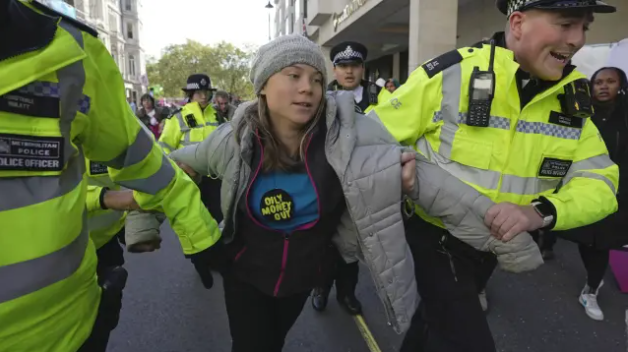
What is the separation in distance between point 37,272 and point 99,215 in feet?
3.57

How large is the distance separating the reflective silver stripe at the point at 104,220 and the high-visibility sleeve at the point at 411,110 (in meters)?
1.39

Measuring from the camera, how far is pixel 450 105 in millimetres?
2018

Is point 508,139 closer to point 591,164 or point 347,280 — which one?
point 591,164

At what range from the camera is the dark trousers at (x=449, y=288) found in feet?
6.52

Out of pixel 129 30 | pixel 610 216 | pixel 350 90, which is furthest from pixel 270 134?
pixel 129 30

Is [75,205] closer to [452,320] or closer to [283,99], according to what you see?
[283,99]

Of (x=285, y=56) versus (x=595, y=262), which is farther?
(x=595, y=262)

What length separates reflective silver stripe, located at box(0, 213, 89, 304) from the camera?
3.52ft

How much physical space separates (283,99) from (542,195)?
118cm

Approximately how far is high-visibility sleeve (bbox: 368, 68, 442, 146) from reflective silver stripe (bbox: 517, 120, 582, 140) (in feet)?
1.23

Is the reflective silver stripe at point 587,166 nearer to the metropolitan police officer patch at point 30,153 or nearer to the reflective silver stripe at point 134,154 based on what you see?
the reflective silver stripe at point 134,154

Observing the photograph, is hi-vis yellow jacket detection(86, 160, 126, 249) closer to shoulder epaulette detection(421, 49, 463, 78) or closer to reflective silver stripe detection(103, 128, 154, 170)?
reflective silver stripe detection(103, 128, 154, 170)

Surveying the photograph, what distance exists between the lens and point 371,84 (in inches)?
202

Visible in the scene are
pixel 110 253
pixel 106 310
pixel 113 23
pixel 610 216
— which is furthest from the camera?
pixel 113 23
